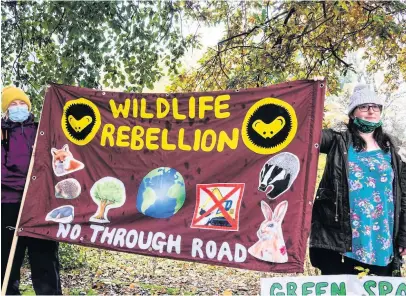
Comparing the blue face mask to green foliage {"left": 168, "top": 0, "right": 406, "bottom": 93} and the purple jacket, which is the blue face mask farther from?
green foliage {"left": 168, "top": 0, "right": 406, "bottom": 93}

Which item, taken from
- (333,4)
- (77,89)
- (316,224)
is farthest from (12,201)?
(333,4)

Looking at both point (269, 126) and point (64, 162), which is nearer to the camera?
point (269, 126)

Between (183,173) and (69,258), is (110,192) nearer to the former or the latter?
(183,173)

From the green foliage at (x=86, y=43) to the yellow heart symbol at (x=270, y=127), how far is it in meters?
3.06

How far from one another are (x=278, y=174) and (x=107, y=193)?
1.31m

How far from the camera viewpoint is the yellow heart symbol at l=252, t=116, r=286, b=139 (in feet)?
11.0

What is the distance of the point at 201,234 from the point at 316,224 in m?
0.80

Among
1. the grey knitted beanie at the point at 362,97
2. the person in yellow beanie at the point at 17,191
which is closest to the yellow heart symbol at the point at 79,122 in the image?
the person in yellow beanie at the point at 17,191

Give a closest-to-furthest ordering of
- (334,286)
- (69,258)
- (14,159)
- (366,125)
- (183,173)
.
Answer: (334,286) < (366,125) < (183,173) < (14,159) < (69,258)

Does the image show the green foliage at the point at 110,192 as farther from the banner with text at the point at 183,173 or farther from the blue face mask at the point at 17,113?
the blue face mask at the point at 17,113

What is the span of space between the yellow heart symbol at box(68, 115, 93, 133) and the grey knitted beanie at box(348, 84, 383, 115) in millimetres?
1987

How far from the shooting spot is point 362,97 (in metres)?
3.07

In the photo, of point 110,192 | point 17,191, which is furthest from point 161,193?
point 17,191

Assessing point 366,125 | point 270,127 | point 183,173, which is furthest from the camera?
point 183,173
